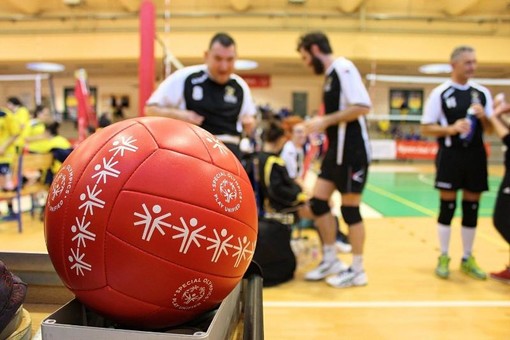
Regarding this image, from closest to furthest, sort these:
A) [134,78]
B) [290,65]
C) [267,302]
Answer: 1. [267,302]
2. [290,65]
3. [134,78]

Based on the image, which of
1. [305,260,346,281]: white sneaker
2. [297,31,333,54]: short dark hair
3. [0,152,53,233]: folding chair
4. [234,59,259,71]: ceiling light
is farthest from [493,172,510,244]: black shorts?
[234,59,259,71]: ceiling light

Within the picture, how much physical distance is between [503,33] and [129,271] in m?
16.3

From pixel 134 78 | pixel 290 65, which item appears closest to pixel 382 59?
pixel 290 65

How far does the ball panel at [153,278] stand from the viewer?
954mm

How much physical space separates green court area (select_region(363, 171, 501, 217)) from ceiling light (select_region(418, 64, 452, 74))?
5.29 metres

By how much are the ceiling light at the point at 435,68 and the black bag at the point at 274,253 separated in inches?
546

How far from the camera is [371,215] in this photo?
20.0 ft

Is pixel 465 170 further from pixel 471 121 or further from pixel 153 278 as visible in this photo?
pixel 153 278

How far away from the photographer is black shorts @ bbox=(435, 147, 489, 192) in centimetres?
322

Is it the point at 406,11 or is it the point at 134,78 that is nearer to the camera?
the point at 406,11

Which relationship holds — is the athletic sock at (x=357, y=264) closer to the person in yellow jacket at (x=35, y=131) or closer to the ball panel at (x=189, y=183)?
the ball panel at (x=189, y=183)

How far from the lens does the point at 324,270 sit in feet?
10.6

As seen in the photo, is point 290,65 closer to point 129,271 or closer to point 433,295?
point 433,295

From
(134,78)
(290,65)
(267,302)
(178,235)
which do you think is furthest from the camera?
(134,78)
